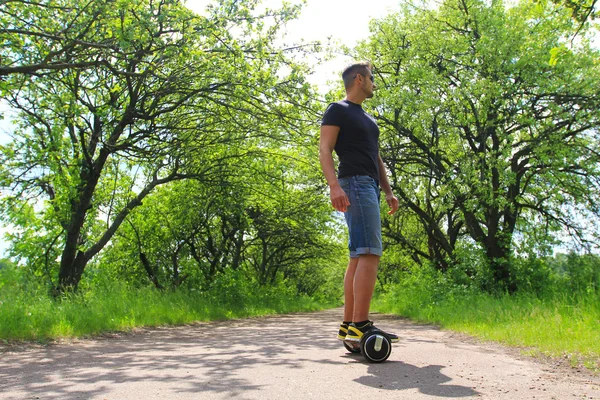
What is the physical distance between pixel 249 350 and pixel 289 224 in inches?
606

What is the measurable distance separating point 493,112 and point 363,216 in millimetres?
9065

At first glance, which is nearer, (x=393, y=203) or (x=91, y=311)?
(x=393, y=203)

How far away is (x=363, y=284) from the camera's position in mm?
3961

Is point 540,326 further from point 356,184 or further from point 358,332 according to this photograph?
point 356,184

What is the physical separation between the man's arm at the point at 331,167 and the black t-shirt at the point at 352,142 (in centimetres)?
6

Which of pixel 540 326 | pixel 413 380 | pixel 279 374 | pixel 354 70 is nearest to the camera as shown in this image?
pixel 413 380

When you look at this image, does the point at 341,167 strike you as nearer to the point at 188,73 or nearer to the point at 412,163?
the point at 188,73

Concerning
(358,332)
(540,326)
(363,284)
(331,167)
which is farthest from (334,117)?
(540,326)

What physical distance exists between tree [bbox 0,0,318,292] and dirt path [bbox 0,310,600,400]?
3.45 meters

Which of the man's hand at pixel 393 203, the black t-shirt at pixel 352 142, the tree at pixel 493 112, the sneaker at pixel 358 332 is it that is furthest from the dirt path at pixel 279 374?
the tree at pixel 493 112

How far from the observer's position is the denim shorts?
3.98 metres

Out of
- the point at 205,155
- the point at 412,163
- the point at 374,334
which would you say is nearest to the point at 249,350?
the point at 374,334

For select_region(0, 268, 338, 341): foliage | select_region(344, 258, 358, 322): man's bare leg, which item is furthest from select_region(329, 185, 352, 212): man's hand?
select_region(0, 268, 338, 341): foliage

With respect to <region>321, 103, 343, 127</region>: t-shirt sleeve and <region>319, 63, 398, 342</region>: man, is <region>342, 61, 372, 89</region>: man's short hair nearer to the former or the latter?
<region>319, 63, 398, 342</region>: man
